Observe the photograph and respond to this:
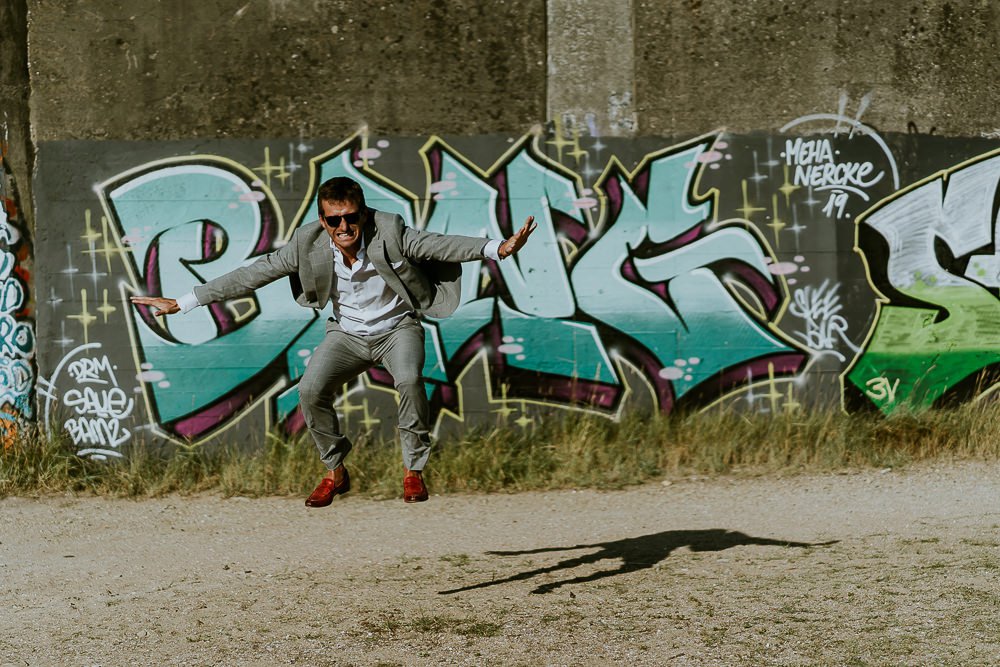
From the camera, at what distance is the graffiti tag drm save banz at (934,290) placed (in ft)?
30.5

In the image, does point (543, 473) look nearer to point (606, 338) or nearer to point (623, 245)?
point (606, 338)

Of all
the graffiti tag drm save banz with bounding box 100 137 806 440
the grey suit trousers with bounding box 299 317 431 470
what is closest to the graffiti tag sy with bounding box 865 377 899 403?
the graffiti tag drm save banz with bounding box 100 137 806 440

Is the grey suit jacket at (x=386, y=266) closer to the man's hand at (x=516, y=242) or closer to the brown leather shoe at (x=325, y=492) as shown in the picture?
the man's hand at (x=516, y=242)

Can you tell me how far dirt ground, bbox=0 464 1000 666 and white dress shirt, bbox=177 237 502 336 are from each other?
1.43 m

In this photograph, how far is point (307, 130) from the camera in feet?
29.5

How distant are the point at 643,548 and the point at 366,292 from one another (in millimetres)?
2399

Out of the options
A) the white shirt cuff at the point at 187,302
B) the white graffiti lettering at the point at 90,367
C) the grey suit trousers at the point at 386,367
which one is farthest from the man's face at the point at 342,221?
the white graffiti lettering at the point at 90,367

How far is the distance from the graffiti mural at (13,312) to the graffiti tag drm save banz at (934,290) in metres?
6.56

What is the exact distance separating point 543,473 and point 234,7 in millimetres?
4349

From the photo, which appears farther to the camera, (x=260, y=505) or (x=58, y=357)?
(x=58, y=357)

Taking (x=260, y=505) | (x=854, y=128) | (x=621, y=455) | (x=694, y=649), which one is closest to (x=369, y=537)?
(x=260, y=505)

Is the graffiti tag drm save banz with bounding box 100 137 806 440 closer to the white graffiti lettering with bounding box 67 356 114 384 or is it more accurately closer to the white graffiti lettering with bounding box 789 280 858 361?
the white graffiti lettering with bounding box 67 356 114 384

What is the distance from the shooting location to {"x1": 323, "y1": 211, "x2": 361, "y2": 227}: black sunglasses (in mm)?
5719

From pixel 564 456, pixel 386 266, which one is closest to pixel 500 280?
pixel 564 456
